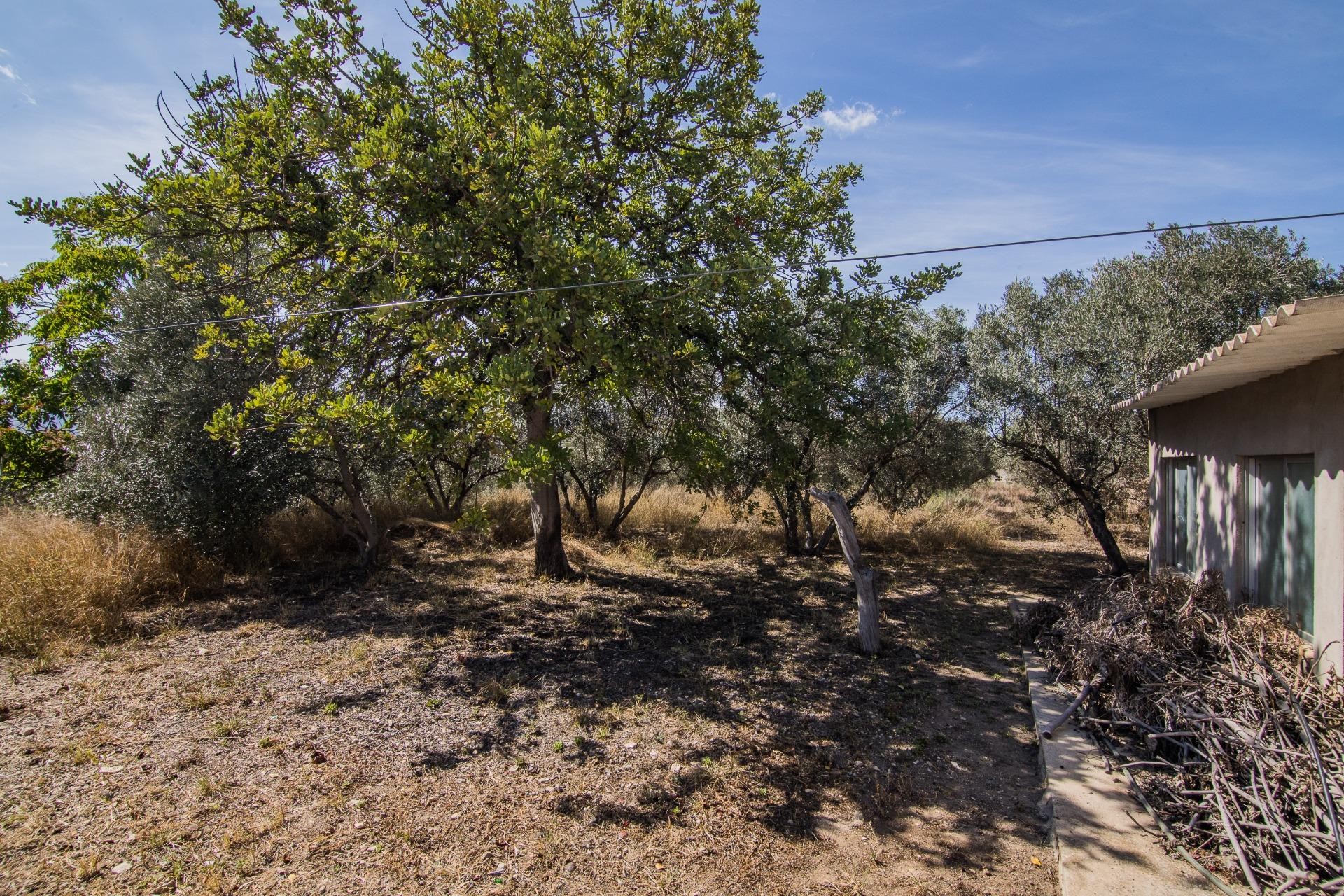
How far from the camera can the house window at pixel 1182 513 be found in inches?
280

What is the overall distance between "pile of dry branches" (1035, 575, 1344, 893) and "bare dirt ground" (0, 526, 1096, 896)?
0.68 meters

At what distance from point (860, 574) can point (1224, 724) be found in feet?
10.6

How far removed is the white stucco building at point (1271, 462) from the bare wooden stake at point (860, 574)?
2938mm

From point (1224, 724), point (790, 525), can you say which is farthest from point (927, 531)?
point (1224, 724)

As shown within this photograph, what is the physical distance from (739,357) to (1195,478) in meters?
4.85

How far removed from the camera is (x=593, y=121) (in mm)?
7508

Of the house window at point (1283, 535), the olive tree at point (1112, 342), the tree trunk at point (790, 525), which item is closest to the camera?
the house window at point (1283, 535)

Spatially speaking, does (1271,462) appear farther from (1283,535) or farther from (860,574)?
(860,574)

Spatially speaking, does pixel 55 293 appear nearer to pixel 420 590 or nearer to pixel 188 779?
pixel 420 590

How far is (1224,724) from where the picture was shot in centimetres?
383

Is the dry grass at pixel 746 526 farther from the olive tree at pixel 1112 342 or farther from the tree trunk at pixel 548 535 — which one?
the olive tree at pixel 1112 342

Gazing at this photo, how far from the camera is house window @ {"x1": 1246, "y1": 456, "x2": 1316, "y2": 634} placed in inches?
191

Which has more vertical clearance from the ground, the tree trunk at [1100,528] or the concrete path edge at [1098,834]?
the tree trunk at [1100,528]

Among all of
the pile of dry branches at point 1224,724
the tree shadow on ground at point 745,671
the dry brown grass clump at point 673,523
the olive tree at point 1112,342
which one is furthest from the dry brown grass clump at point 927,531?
the pile of dry branches at point 1224,724
